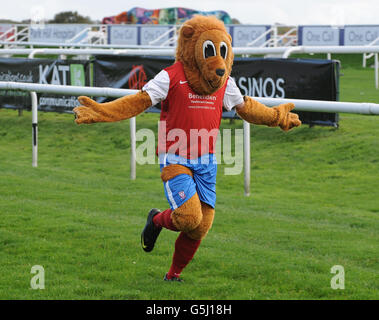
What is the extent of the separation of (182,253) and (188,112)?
3.29ft

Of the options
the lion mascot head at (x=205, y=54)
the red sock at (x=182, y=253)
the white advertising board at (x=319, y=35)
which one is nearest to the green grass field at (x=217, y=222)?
the red sock at (x=182, y=253)

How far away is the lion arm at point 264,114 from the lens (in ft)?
17.7

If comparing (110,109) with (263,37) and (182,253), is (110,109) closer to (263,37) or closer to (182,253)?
(182,253)

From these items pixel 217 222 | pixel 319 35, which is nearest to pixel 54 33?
pixel 319 35

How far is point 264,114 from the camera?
544 cm

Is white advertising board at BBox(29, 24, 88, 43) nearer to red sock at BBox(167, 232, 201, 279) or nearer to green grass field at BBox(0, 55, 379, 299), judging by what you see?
green grass field at BBox(0, 55, 379, 299)

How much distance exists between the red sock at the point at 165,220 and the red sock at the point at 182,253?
0.43 ft

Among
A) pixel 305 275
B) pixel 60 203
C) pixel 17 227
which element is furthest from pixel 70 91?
pixel 305 275

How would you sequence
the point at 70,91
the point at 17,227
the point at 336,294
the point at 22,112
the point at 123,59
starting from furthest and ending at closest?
the point at 22,112, the point at 123,59, the point at 70,91, the point at 17,227, the point at 336,294

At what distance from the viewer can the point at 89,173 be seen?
33.7 feet

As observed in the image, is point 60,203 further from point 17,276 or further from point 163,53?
point 163,53

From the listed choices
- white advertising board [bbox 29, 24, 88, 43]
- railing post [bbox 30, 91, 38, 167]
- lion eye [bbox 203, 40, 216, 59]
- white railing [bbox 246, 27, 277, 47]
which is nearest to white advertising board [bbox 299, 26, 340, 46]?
white railing [bbox 246, 27, 277, 47]

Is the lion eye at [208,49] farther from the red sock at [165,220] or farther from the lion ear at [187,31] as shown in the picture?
the red sock at [165,220]

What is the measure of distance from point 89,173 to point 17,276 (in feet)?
16.4
